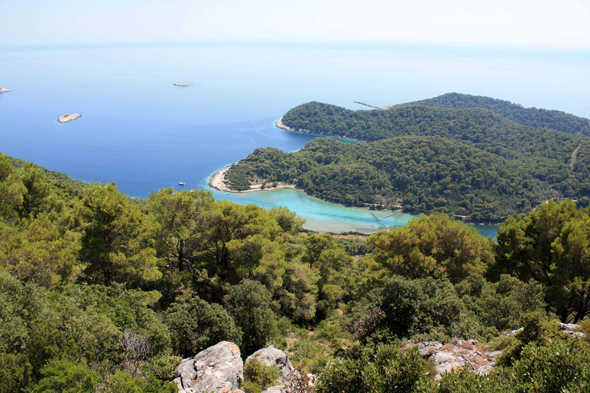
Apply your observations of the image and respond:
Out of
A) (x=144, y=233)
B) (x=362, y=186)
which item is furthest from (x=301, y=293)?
(x=362, y=186)

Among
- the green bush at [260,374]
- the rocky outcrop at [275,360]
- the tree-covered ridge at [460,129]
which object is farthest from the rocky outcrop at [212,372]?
the tree-covered ridge at [460,129]

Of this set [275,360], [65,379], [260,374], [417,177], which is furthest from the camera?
[417,177]

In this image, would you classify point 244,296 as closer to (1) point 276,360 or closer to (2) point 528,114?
(1) point 276,360

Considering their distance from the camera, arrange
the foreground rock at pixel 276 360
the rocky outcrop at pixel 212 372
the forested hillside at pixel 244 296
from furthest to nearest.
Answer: the foreground rock at pixel 276 360 < the rocky outcrop at pixel 212 372 < the forested hillside at pixel 244 296

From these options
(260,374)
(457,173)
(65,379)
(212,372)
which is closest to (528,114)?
(457,173)

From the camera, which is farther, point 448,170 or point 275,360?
point 448,170

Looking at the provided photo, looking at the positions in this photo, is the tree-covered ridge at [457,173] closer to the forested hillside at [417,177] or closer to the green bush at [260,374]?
the forested hillside at [417,177]
